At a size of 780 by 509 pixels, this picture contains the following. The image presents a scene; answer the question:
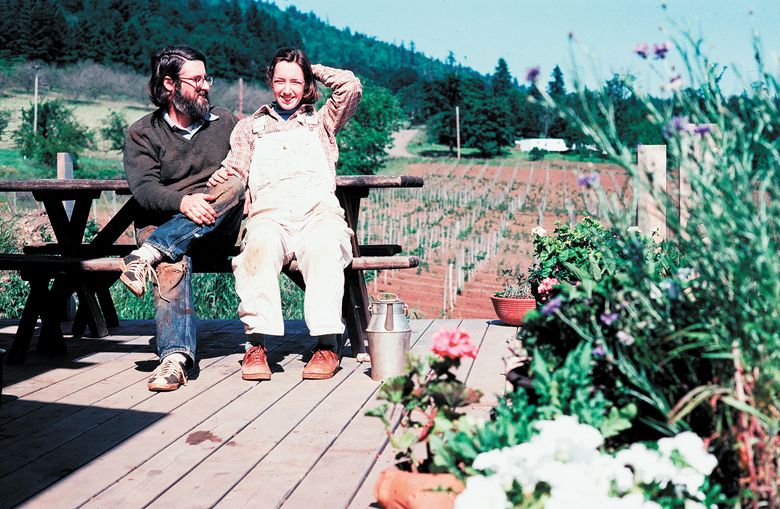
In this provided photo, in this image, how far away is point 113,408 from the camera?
10.7 feet

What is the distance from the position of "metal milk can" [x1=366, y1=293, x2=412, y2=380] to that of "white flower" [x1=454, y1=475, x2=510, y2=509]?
2100 millimetres

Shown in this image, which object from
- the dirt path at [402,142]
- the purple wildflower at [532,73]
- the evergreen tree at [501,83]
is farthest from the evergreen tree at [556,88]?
the dirt path at [402,142]

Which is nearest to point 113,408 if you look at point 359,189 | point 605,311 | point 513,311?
point 359,189

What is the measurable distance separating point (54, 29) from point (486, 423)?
48210 mm

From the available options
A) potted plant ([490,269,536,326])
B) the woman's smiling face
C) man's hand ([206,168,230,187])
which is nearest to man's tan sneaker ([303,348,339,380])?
man's hand ([206,168,230,187])

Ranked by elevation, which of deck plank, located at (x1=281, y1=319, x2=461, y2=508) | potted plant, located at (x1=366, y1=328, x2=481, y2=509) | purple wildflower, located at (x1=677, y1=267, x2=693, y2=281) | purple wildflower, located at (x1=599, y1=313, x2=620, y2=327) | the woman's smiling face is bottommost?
deck plank, located at (x1=281, y1=319, x2=461, y2=508)

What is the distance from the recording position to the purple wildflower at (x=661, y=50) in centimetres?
161

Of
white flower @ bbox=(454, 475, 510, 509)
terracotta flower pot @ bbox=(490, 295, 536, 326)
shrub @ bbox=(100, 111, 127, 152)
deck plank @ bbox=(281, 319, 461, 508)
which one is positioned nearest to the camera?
white flower @ bbox=(454, 475, 510, 509)

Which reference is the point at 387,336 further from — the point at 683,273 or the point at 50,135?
the point at 50,135

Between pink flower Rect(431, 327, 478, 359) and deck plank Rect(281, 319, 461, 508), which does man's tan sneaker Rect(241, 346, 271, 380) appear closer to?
deck plank Rect(281, 319, 461, 508)

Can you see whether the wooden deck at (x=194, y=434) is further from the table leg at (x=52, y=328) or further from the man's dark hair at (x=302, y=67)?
the man's dark hair at (x=302, y=67)

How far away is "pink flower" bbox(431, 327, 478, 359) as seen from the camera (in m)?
1.93

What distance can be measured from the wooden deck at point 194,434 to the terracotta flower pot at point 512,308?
64cm

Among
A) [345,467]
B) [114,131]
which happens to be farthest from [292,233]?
[114,131]
